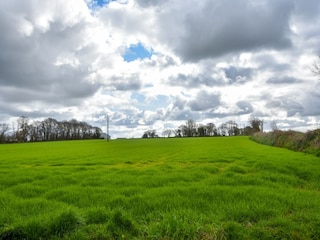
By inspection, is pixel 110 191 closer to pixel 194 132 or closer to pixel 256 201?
pixel 256 201

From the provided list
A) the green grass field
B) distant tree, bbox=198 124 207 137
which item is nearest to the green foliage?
the green grass field

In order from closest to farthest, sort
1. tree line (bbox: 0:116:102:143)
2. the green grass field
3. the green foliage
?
the green grass field < the green foliage < tree line (bbox: 0:116:102:143)

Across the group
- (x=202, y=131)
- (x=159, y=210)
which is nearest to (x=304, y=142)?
(x=159, y=210)

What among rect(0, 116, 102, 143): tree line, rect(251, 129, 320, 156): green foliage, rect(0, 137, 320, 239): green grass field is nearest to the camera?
rect(0, 137, 320, 239): green grass field

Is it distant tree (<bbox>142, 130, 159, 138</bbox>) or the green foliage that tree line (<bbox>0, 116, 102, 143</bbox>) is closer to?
distant tree (<bbox>142, 130, 159, 138</bbox>)

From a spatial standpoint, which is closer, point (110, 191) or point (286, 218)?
point (286, 218)

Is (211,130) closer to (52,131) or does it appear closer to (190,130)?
(190,130)

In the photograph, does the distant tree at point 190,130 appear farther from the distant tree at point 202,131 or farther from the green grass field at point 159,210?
the green grass field at point 159,210

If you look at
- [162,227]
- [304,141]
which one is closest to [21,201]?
[162,227]

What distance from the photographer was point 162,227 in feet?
20.2

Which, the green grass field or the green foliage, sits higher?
the green foliage

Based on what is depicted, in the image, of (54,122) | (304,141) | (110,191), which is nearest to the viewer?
(110,191)

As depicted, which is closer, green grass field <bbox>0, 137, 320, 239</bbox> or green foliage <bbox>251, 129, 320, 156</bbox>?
green grass field <bbox>0, 137, 320, 239</bbox>

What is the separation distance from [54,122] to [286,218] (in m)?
165
